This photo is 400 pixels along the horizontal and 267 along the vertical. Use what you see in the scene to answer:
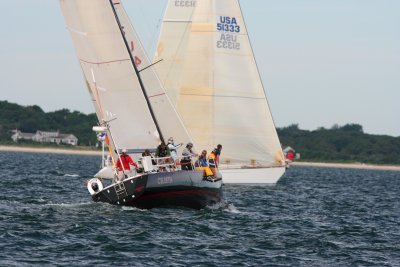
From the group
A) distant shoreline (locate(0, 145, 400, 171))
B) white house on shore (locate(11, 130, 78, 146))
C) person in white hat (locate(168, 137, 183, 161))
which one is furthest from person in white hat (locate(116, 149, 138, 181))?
white house on shore (locate(11, 130, 78, 146))

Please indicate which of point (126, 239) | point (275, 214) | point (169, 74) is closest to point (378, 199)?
point (169, 74)

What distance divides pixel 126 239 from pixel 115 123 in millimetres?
7780

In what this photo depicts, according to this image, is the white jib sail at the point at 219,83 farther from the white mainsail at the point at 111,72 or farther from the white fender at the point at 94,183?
the white fender at the point at 94,183

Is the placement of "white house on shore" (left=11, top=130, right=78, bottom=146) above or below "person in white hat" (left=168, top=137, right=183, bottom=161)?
above

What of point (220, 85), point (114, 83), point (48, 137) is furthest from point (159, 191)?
point (48, 137)

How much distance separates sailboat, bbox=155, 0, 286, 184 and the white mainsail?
15.3 meters

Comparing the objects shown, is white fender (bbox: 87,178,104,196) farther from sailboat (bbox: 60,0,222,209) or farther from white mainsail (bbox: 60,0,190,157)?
white mainsail (bbox: 60,0,190,157)

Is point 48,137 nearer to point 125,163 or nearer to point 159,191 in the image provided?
point 125,163

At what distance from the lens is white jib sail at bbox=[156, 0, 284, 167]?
4712 cm

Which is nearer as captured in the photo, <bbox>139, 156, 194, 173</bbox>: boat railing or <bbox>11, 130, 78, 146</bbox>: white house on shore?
<bbox>139, 156, 194, 173</bbox>: boat railing

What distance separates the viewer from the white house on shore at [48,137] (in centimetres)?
18165

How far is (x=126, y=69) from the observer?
31.5 m

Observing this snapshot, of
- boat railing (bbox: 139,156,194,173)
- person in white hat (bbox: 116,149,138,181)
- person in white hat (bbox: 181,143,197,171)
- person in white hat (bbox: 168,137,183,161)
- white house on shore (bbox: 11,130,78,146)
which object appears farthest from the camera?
white house on shore (bbox: 11,130,78,146)

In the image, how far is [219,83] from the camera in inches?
1855
